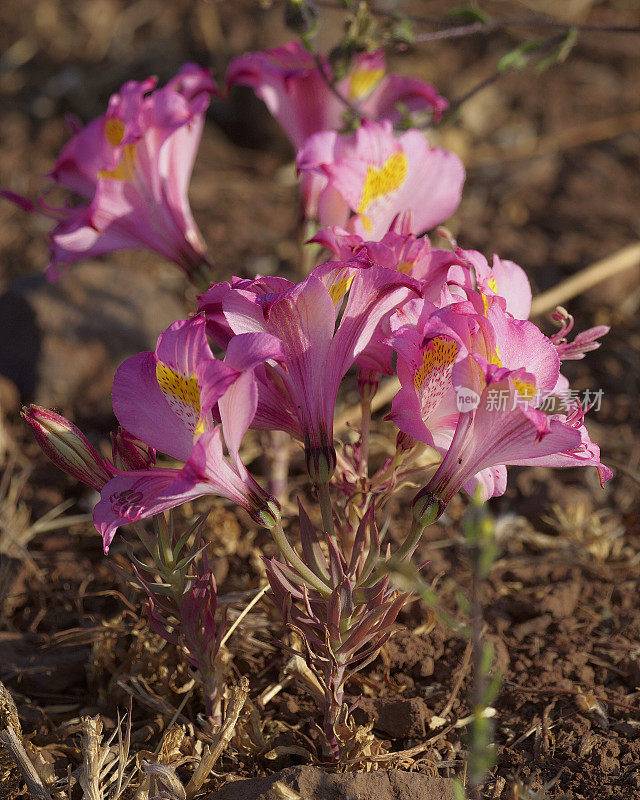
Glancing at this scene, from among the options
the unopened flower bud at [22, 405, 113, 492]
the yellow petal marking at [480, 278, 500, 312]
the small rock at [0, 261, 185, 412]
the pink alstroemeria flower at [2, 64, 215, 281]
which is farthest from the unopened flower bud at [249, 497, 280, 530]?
the small rock at [0, 261, 185, 412]

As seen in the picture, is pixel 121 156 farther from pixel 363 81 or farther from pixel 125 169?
pixel 363 81

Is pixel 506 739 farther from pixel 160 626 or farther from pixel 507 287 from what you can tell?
pixel 507 287

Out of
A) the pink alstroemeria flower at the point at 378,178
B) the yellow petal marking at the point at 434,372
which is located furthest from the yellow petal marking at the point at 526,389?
the pink alstroemeria flower at the point at 378,178

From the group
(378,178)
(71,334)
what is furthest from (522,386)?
(71,334)

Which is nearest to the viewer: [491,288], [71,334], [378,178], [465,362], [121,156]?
[465,362]

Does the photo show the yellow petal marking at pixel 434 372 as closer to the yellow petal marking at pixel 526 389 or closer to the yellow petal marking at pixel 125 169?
the yellow petal marking at pixel 526 389

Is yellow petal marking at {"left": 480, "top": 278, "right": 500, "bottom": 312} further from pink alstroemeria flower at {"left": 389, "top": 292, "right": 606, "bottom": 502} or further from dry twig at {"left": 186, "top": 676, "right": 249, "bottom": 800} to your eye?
dry twig at {"left": 186, "top": 676, "right": 249, "bottom": 800}
